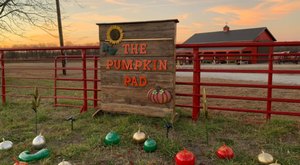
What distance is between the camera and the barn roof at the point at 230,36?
39.8m

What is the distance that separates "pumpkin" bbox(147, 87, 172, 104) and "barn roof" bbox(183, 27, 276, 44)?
37379 millimetres

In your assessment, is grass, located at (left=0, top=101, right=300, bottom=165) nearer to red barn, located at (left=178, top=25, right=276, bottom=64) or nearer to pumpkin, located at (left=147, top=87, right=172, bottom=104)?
pumpkin, located at (left=147, top=87, right=172, bottom=104)

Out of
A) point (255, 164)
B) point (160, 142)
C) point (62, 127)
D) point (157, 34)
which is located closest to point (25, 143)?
point (62, 127)

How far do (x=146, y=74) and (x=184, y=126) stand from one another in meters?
1.20

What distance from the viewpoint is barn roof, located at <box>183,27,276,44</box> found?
130ft

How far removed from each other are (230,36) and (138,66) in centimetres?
4151

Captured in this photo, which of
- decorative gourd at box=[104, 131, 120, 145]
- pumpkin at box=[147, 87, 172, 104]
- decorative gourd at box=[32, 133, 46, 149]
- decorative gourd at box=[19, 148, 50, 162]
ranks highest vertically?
pumpkin at box=[147, 87, 172, 104]

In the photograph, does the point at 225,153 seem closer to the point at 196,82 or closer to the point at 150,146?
the point at 150,146

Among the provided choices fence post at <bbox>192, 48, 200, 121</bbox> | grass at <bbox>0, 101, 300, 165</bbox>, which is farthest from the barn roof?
grass at <bbox>0, 101, 300, 165</bbox>

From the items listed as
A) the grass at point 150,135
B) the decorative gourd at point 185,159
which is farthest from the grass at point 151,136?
the decorative gourd at point 185,159

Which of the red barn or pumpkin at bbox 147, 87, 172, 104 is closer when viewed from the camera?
pumpkin at bbox 147, 87, 172, 104

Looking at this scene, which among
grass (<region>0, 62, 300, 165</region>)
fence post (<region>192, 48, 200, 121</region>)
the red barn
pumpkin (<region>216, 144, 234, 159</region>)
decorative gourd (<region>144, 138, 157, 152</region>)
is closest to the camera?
pumpkin (<region>216, 144, 234, 159</region>)

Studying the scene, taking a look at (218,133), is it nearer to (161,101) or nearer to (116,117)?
(161,101)

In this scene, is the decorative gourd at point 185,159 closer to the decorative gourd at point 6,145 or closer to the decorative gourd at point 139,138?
the decorative gourd at point 139,138
